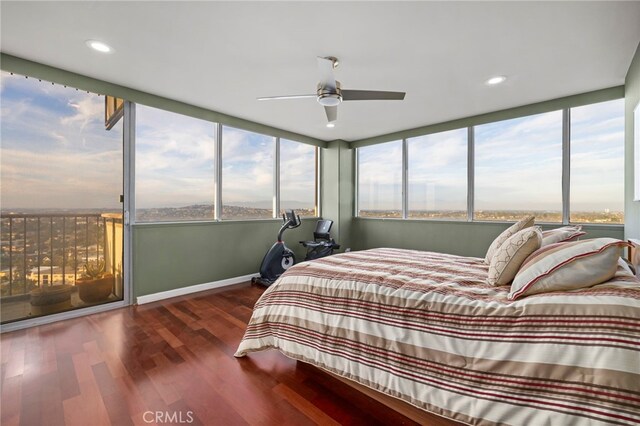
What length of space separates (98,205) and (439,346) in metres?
3.69

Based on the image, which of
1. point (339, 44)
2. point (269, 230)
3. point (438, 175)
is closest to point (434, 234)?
point (438, 175)

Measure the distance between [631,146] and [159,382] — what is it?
4532mm

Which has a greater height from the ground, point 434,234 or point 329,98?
point 329,98

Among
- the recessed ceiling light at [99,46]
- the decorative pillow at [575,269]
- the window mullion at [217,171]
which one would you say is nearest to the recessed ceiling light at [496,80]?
the decorative pillow at [575,269]

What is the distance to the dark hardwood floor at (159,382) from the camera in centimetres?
158

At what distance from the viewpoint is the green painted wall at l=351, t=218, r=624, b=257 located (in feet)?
13.4

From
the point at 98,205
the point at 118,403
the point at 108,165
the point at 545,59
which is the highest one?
the point at 545,59

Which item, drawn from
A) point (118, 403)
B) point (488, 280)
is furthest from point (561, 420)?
point (118, 403)

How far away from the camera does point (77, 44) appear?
2.41 meters

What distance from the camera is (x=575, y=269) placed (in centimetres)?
133

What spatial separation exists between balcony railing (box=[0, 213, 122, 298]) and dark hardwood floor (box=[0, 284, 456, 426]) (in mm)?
513

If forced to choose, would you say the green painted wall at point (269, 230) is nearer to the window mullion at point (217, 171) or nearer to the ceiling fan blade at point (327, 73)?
the window mullion at point (217, 171)

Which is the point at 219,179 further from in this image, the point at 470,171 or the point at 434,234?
the point at 470,171

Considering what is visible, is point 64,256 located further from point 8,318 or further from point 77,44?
point 77,44
